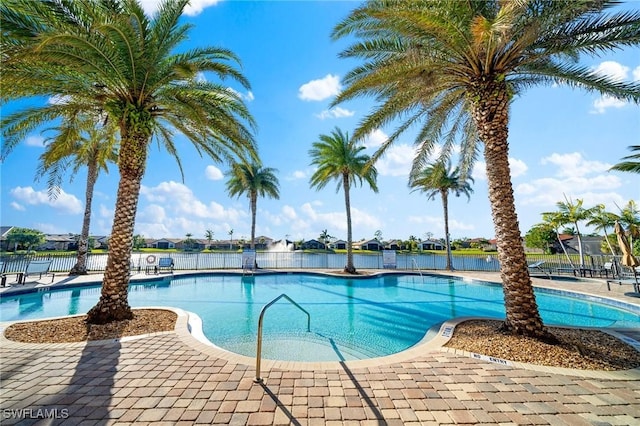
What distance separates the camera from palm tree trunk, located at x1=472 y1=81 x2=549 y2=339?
493 cm

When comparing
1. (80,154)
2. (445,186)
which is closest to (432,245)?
(445,186)

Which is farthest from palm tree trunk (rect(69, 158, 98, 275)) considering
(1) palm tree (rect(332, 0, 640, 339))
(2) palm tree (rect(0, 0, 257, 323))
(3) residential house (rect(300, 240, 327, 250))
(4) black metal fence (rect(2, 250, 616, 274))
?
(3) residential house (rect(300, 240, 327, 250))

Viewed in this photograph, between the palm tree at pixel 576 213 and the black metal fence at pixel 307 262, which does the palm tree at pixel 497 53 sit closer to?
the black metal fence at pixel 307 262

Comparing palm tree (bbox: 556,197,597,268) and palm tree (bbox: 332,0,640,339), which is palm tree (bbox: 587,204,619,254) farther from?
palm tree (bbox: 332,0,640,339)

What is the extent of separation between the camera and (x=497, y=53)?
212 inches

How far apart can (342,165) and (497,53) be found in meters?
11.8

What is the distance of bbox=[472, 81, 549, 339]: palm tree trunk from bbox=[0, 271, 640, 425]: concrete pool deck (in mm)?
1272

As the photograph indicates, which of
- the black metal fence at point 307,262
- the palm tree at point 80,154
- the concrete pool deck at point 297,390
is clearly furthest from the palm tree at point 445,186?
the palm tree at point 80,154

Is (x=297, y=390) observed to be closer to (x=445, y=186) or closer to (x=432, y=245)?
(x=445, y=186)

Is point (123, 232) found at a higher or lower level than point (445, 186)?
lower

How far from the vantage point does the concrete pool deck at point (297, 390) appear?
106 inches

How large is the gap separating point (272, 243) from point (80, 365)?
69456 millimetres

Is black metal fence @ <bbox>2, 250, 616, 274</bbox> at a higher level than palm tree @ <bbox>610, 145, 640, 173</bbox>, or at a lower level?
lower

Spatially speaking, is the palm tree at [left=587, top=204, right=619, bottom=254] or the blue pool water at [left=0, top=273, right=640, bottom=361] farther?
the palm tree at [left=587, top=204, right=619, bottom=254]
